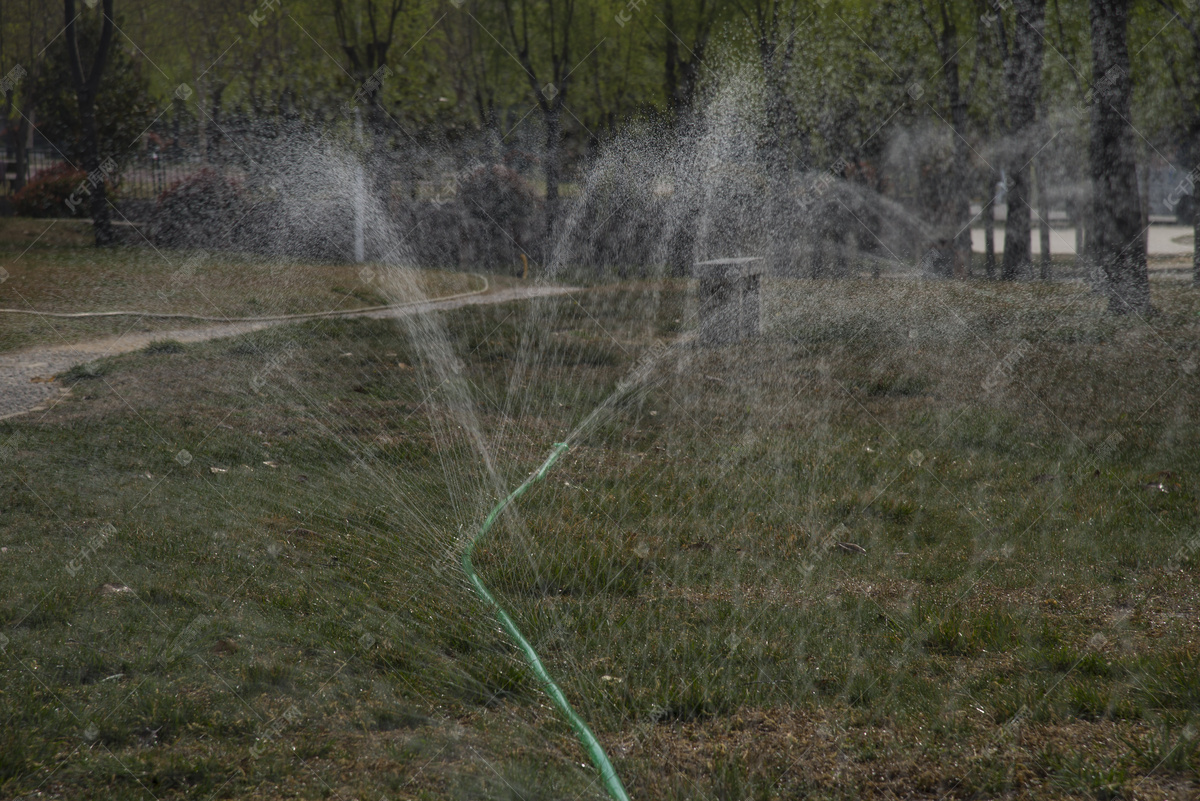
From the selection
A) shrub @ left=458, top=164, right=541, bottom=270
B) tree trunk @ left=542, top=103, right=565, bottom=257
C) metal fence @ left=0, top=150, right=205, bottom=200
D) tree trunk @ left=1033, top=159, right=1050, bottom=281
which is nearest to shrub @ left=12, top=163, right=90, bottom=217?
metal fence @ left=0, top=150, right=205, bottom=200

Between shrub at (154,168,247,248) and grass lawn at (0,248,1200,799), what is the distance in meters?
8.48

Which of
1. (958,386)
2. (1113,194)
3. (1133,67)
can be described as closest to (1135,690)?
(958,386)

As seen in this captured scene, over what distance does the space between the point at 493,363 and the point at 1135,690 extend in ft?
21.3

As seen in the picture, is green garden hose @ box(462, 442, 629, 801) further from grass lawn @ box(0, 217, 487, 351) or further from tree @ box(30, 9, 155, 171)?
tree @ box(30, 9, 155, 171)

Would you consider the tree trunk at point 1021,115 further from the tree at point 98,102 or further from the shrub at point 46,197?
the shrub at point 46,197

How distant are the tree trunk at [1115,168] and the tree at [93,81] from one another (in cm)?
1284

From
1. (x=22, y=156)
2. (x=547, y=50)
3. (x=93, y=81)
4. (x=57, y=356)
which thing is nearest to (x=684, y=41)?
(x=547, y=50)

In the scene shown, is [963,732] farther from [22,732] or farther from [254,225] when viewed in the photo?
[254,225]

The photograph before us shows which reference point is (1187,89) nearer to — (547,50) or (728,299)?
(728,299)

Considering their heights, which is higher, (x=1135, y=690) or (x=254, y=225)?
(x=254, y=225)

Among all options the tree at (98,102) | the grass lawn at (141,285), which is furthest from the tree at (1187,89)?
the tree at (98,102)

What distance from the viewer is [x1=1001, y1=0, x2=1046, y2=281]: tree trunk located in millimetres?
12781

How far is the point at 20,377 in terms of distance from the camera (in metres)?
7.27

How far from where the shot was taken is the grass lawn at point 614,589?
2617 mm
